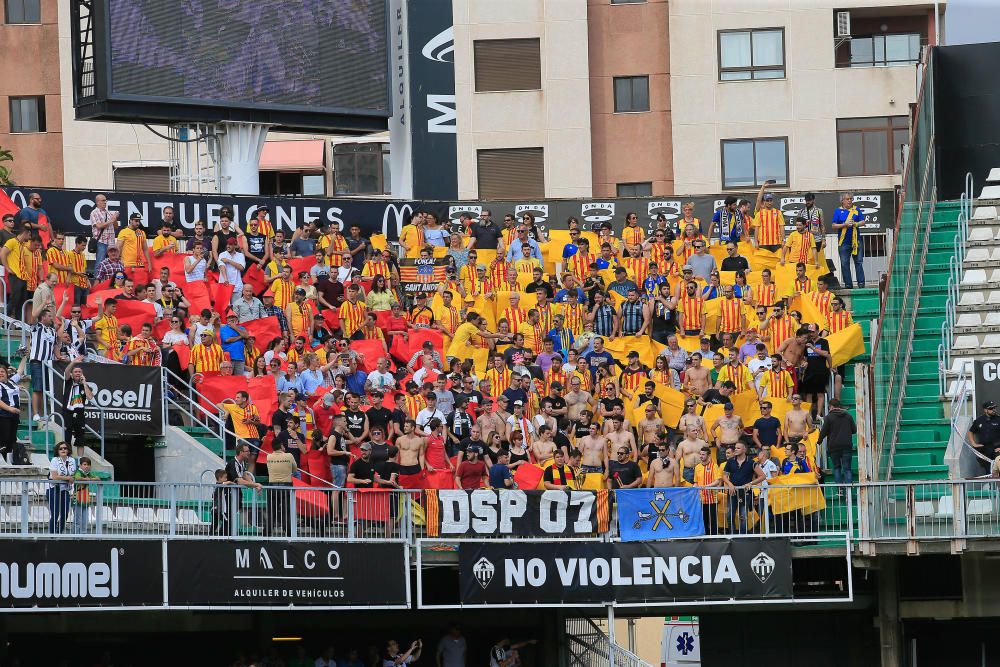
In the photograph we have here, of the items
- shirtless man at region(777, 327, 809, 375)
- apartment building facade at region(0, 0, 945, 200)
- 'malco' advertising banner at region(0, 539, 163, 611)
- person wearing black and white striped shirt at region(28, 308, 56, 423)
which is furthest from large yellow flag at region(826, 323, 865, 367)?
apartment building facade at region(0, 0, 945, 200)

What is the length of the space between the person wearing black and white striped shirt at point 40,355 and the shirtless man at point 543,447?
21.1ft

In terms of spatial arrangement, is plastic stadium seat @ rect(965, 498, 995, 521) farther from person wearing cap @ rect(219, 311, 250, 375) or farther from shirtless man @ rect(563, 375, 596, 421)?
person wearing cap @ rect(219, 311, 250, 375)

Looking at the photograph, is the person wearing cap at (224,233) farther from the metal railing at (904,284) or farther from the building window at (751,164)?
the building window at (751,164)

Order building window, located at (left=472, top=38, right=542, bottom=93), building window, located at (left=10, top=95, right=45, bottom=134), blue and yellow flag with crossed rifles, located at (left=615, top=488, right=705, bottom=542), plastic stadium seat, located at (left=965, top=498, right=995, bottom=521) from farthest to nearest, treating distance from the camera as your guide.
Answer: building window, located at (left=10, top=95, right=45, bottom=134), building window, located at (left=472, top=38, right=542, bottom=93), blue and yellow flag with crossed rifles, located at (left=615, top=488, right=705, bottom=542), plastic stadium seat, located at (left=965, top=498, right=995, bottom=521)

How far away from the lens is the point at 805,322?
1166 inches

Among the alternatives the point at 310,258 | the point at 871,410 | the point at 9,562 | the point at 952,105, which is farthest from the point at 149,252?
the point at 952,105

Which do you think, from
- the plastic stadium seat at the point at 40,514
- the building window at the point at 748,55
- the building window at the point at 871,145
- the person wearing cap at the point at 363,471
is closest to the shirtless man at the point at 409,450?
the person wearing cap at the point at 363,471

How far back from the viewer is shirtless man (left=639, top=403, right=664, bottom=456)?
26594 mm

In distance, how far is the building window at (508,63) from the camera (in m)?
49.3

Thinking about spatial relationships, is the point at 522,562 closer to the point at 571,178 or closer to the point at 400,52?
the point at 400,52

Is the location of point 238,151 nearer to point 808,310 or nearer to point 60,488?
point 808,310

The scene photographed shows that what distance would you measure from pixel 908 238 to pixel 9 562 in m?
14.7

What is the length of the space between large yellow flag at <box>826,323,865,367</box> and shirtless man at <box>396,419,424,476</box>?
272 inches

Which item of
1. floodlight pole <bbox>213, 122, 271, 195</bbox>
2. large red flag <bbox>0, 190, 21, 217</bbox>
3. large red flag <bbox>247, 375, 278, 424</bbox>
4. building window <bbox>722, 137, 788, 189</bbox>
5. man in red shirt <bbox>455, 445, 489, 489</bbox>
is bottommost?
man in red shirt <bbox>455, 445, 489, 489</bbox>
